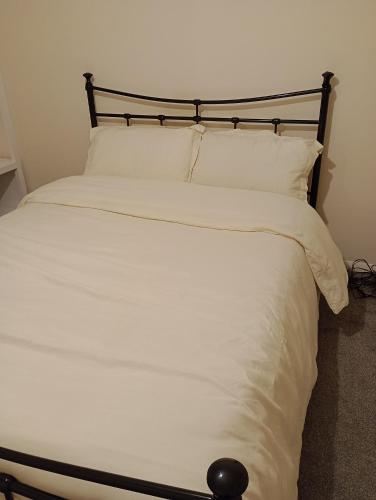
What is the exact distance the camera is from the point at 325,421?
146cm

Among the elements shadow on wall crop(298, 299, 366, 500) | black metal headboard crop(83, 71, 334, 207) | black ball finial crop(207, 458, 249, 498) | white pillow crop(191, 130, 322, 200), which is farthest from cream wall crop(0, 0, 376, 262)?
black ball finial crop(207, 458, 249, 498)

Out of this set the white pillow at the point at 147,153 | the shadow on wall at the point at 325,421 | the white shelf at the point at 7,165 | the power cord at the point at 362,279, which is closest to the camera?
the shadow on wall at the point at 325,421

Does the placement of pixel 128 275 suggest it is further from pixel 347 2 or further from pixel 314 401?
pixel 347 2

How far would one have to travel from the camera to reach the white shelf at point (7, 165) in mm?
2639

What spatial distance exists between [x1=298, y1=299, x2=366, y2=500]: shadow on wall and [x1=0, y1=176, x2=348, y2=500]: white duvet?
0.29 meters

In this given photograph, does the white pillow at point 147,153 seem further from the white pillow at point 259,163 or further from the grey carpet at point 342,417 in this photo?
the grey carpet at point 342,417

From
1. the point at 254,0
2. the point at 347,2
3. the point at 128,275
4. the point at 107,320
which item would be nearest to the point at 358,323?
the point at 128,275

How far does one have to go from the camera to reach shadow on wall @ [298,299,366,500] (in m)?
1.25

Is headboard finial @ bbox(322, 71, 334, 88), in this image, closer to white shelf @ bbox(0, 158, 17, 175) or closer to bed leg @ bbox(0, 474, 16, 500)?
bed leg @ bbox(0, 474, 16, 500)

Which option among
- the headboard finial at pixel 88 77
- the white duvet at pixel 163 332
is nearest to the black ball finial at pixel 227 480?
the white duvet at pixel 163 332

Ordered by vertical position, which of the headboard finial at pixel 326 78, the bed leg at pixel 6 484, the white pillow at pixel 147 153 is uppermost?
the headboard finial at pixel 326 78

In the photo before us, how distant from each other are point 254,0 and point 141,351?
1826 millimetres

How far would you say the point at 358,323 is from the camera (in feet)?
6.41

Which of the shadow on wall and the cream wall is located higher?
the cream wall
